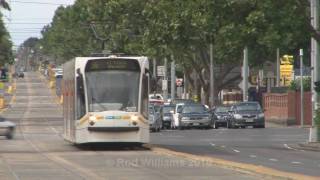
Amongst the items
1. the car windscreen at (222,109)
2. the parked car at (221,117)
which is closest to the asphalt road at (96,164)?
the parked car at (221,117)

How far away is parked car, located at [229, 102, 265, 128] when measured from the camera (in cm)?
5416

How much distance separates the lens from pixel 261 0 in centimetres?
3184

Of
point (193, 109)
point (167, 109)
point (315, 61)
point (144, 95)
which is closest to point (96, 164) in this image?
point (144, 95)

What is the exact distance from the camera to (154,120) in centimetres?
5025

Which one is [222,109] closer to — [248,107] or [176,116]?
[248,107]

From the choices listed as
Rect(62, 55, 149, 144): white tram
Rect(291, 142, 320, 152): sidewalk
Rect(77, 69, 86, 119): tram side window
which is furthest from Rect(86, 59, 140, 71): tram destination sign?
Rect(291, 142, 320, 152): sidewalk

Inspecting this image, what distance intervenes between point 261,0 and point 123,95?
6.79 meters

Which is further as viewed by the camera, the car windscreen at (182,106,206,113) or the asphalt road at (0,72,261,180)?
the car windscreen at (182,106,206,113)

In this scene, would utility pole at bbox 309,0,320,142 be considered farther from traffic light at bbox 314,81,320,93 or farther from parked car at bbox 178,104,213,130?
parked car at bbox 178,104,213,130

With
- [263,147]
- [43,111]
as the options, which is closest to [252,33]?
[263,147]

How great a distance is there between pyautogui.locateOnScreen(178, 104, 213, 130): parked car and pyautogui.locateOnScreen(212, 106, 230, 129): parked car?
2.04 meters

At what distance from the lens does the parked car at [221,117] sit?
57.1 metres

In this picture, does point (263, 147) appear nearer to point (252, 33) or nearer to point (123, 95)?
point (252, 33)

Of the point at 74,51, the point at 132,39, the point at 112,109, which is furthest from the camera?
the point at 74,51
